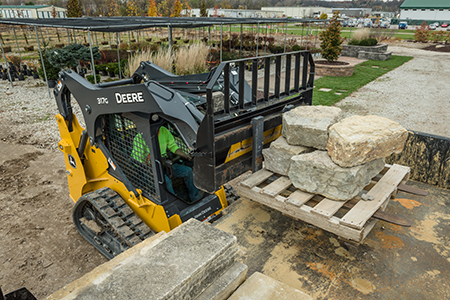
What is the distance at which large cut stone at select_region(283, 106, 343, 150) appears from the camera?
3232 millimetres

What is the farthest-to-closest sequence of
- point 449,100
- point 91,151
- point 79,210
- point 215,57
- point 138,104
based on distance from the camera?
point 215,57 < point 449,100 < point 79,210 < point 91,151 < point 138,104

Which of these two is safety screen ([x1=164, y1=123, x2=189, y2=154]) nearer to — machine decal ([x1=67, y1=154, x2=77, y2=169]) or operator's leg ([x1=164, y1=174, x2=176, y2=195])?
operator's leg ([x1=164, y1=174, x2=176, y2=195])

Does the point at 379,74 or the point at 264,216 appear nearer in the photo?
the point at 264,216

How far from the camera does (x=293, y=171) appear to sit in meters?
3.26

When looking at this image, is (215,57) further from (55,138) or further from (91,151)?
(91,151)

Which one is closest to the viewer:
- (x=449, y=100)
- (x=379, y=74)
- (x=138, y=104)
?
(x=138, y=104)

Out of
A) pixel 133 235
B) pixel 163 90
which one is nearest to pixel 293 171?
pixel 163 90

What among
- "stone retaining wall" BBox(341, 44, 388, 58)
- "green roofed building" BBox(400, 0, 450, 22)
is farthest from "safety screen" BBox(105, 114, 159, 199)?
"green roofed building" BBox(400, 0, 450, 22)

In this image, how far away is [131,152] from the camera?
3699 millimetres

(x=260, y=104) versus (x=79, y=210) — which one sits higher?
(x=260, y=104)

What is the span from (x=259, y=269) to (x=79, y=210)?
2.82 metres

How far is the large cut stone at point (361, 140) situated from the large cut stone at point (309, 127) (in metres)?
0.11

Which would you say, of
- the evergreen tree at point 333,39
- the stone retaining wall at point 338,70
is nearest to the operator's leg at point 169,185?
the stone retaining wall at point 338,70

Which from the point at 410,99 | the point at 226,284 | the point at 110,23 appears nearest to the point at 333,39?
the point at 410,99
